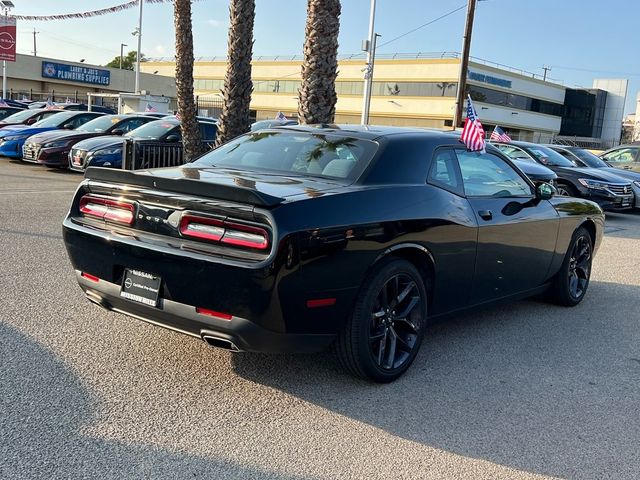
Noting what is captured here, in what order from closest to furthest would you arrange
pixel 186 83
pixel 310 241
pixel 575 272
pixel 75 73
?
pixel 310 241 → pixel 575 272 → pixel 186 83 → pixel 75 73

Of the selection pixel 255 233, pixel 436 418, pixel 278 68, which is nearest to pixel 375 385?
pixel 436 418

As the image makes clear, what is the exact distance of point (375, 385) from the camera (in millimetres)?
3980

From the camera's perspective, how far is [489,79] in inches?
2504

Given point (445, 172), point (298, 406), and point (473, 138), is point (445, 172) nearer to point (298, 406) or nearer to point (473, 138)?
point (473, 138)

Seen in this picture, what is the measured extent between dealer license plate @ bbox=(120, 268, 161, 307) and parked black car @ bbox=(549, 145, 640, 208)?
13.2 metres

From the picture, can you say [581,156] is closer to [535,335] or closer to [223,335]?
[535,335]

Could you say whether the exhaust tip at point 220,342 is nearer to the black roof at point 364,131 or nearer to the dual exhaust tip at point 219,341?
the dual exhaust tip at point 219,341

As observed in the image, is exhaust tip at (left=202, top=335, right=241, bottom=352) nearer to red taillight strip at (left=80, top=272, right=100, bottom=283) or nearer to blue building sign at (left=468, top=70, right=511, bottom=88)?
red taillight strip at (left=80, top=272, right=100, bottom=283)

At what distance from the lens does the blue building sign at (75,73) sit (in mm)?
53125

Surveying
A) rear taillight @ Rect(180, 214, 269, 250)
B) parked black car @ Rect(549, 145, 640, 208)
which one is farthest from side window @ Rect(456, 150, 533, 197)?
parked black car @ Rect(549, 145, 640, 208)

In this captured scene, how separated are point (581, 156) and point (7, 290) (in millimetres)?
14838

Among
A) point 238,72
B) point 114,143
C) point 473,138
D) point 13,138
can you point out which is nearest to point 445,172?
point 473,138

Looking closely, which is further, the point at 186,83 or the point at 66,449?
the point at 186,83

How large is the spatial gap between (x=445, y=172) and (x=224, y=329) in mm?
2116
